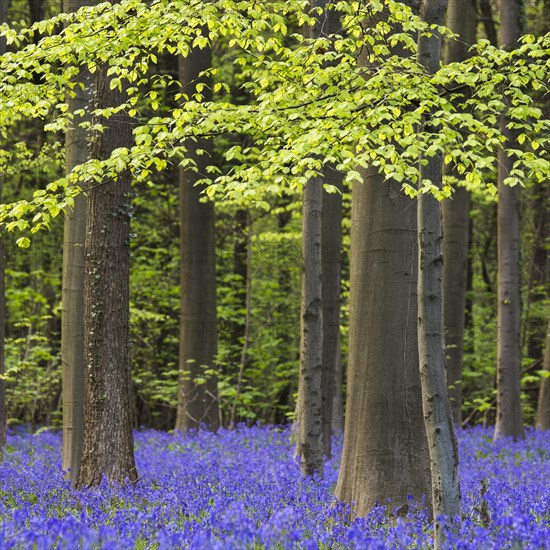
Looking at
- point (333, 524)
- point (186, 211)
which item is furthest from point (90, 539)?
point (186, 211)

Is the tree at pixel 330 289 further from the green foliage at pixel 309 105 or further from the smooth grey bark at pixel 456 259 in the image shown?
the green foliage at pixel 309 105

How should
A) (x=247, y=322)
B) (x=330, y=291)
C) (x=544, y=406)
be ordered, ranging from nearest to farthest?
(x=330, y=291)
(x=544, y=406)
(x=247, y=322)

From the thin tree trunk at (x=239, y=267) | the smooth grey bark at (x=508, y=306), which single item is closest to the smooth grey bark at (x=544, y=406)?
the smooth grey bark at (x=508, y=306)

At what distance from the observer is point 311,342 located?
1012 centimetres

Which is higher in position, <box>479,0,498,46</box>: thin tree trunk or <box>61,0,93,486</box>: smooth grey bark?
<box>479,0,498,46</box>: thin tree trunk

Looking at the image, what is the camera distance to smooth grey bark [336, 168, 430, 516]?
7773mm

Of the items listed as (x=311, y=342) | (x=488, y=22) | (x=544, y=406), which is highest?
(x=488, y=22)

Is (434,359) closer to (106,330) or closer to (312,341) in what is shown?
(312,341)

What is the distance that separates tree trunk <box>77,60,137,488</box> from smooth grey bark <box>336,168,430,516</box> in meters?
2.81

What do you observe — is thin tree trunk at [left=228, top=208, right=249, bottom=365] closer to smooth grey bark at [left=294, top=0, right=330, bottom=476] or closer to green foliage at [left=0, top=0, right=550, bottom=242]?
smooth grey bark at [left=294, top=0, right=330, bottom=476]

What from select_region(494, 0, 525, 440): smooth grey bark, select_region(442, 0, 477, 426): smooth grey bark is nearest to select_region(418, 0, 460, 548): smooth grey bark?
select_region(442, 0, 477, 426): smooth grey bark

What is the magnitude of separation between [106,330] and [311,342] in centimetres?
264

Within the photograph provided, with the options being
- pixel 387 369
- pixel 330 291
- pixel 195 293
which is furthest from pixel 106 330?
pixel 195 293

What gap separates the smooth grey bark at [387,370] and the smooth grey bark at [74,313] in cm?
406
